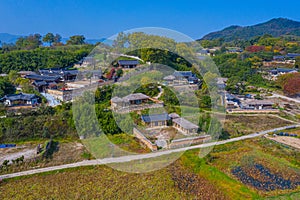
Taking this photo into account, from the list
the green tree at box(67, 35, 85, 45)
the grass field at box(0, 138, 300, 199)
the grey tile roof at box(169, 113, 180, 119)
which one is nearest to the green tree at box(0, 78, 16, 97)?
the grass field at box(0, 138, 300, 199)

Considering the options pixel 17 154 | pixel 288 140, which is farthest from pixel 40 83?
pixel 288 140

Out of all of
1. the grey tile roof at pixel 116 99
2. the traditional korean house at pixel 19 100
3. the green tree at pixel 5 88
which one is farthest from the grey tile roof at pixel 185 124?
the green tree at pixel 5 88

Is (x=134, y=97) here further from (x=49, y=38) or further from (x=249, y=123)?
(x=49, y=38)

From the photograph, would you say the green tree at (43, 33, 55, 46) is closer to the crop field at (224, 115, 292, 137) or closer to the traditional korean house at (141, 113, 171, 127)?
the traditional korean house at (141, 113, 171, 127)

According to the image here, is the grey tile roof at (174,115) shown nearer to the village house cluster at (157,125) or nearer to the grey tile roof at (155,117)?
the village house cluster at (157,125)

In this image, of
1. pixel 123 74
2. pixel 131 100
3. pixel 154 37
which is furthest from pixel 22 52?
pixel 131 100

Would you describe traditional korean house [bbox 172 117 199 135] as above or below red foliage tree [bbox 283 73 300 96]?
below

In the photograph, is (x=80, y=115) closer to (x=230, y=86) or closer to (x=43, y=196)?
(x=43, y=196)

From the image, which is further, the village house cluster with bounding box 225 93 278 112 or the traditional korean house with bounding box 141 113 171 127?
the village house cluster with bounding box 225 93 278 112

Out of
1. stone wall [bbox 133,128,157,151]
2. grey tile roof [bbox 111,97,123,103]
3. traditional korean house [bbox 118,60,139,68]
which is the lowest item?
stone wall [bbox 133,128,157,151]
